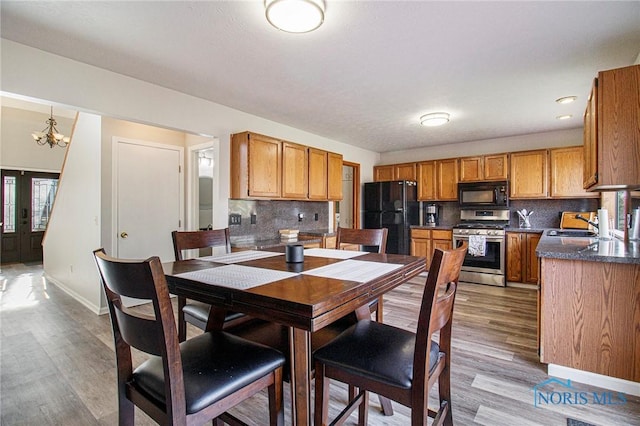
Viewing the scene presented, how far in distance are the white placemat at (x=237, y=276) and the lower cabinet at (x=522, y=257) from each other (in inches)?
174

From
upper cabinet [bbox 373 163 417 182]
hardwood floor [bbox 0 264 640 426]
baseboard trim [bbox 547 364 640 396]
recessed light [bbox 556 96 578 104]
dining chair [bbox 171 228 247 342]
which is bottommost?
hardwood floor [bbox 0 264 640 426]

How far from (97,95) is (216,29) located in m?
1.36

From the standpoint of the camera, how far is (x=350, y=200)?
6.14 m

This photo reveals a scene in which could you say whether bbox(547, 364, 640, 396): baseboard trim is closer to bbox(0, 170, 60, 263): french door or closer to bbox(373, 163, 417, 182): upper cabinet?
bbox(373, 163, 417, 182): upper cabinet

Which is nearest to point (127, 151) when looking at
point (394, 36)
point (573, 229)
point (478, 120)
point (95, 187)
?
point (95, 187)

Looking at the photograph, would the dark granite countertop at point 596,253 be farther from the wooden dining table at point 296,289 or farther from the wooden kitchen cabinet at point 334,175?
the wooden kitchen cabinet at point 334,175

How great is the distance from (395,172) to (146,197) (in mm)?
4299

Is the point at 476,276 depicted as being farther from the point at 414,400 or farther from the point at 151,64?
the point at 151,64

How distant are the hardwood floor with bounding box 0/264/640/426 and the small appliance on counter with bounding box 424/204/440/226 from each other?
2.17m

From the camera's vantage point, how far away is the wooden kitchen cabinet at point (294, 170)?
13.0 ft

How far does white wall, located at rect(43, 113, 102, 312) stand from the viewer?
11.9 feet

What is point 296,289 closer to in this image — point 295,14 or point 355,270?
point 355,270

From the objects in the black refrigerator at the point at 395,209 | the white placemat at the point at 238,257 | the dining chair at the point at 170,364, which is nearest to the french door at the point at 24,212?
the black refrigerator at the point at 395,209

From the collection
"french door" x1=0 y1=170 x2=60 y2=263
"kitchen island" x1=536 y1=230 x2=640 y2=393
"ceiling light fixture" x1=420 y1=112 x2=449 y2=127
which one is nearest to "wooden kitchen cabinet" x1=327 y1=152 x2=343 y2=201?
"ceiling light fixture" x1=420 y1=112 x2=449 y2=127
